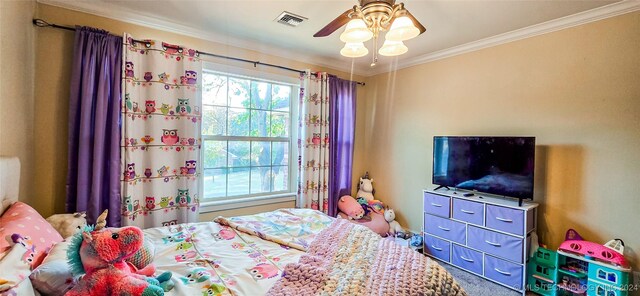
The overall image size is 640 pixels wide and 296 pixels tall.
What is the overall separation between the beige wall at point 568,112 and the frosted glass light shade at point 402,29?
66.4 inches

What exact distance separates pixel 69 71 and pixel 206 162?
131cm

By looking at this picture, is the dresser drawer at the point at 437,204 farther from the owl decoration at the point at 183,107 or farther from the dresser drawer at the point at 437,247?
the owl decoration at the point at 183,107

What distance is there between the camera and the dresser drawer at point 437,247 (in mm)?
2781

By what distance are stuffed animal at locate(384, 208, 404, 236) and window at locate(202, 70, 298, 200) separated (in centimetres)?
135

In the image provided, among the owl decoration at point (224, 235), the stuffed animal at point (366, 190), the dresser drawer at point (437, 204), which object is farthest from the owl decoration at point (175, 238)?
the stuffed animal at point (366, 190)

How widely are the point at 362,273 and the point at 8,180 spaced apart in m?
1.93

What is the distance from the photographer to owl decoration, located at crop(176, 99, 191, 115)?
247 cm

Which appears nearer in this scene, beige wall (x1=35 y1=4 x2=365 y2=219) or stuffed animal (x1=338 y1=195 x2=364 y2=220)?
beige wall (x1=35 y1=4 x2=365 y2=219)

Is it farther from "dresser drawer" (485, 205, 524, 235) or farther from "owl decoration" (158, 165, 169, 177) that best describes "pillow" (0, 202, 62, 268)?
"dresser drawer" (485, 205, 524, 235)

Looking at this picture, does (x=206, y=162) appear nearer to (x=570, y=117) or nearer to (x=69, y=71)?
(x=69, y=71)

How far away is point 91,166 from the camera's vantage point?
2.09m

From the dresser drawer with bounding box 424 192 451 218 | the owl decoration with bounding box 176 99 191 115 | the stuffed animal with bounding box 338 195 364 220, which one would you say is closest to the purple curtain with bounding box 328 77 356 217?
the stuffed animal with bounding box 338 195 364 220

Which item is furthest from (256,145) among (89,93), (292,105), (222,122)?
(89,93)

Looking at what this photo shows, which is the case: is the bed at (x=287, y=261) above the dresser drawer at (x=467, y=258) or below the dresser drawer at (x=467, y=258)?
above
